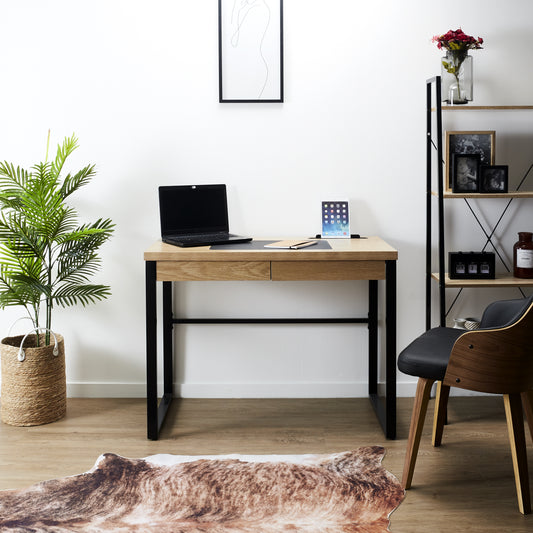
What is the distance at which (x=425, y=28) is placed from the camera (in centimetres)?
302

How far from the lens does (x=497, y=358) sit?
2.05m

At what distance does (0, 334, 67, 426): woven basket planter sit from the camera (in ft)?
9.27

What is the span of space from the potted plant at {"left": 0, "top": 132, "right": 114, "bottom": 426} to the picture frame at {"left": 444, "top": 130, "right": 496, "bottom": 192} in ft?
5.10

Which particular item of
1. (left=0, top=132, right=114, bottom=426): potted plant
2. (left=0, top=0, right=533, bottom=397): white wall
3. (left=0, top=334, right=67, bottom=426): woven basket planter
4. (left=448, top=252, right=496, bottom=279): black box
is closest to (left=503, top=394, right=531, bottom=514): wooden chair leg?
(left=448, top=252, right=496, bottom=279): black box

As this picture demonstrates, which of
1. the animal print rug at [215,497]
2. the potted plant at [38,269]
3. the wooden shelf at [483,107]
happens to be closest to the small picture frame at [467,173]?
the wooden shelf at [483,107]

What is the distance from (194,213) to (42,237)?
67cm

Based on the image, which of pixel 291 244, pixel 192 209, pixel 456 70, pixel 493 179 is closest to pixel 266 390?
pixel 291 244

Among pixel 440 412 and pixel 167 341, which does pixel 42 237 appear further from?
pixel 440 412

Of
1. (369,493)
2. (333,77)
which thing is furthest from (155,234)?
(369,493)

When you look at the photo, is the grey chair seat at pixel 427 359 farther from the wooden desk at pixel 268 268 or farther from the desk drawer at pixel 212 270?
the desk drawer at pixel 212 270

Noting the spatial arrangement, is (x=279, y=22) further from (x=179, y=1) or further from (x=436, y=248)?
(x=436, y=248)

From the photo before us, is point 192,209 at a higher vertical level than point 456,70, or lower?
lower

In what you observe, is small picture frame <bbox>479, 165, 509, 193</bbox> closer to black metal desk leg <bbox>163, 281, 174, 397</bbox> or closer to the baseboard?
the baseboard

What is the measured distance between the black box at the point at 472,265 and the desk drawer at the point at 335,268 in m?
0.48
